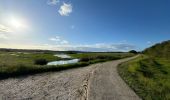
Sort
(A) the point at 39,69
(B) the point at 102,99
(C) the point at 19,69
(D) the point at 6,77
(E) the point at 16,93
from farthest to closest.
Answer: (A) the point at 39,69 < (C) the point at 19,69 < (D) the point at 6,77 < (E) the point at 16,93 < (B) the point at 102,99

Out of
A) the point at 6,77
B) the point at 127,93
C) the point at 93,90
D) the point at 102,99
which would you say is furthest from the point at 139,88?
the point at 6,77

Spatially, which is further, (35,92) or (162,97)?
(35,92)

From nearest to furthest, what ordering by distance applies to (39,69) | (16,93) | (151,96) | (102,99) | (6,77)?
1. (102,99)
2. (151,96)
3. (16,93)
4. (6,77)
5. (39,69)

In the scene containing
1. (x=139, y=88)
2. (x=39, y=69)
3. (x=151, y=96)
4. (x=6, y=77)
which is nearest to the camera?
(x=151, y=96)

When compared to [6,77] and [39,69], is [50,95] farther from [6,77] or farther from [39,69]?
[39,69]

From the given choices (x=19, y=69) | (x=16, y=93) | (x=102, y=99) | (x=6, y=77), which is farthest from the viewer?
(x=19, y=69)

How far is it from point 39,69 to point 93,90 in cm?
1417

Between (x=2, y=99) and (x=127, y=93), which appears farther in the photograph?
(x=127, y=93)

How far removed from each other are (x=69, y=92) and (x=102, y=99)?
3.19 meters

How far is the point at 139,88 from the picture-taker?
1595cm

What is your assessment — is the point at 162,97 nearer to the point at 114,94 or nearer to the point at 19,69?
the point at 114,94

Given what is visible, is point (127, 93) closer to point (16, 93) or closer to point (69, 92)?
point (69, 92)

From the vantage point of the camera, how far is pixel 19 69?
24844 mm

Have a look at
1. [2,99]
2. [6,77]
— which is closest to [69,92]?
[2,99]
